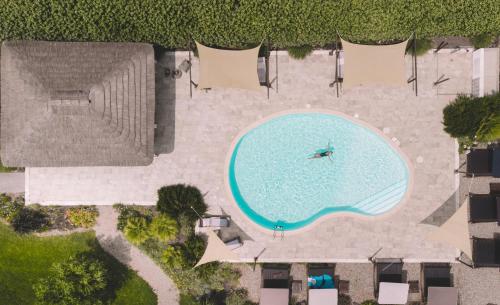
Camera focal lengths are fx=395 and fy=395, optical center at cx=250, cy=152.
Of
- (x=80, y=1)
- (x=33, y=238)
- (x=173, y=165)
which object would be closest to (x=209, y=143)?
(x=173, y=165)

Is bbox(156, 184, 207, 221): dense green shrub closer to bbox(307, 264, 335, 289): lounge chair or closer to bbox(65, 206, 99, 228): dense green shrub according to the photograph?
bbox(65, 206, 99, 228): dense green shrub

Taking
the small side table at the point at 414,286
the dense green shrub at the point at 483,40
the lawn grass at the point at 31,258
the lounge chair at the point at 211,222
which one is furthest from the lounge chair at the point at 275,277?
the dense green shrub at the point at 483,40

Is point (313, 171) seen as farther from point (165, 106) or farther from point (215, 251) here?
point (165, 106)

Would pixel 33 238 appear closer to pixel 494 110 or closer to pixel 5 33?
pixel 5 33

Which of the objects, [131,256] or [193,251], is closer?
[193,251]

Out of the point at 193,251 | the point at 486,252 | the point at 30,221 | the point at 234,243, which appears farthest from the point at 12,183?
the point at 486,252
